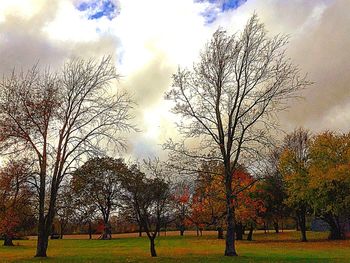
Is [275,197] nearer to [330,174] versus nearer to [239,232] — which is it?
[239,232]

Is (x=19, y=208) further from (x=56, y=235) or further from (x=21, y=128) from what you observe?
(x=56, y=235)

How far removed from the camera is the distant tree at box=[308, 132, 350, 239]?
51562 mm

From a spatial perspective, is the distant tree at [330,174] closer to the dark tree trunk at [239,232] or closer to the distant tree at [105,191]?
the dark tree trunk at [239,232]

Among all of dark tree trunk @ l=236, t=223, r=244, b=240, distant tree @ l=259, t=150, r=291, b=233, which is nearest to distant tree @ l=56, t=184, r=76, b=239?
dark tree trunk @ l=236, t=223, r=244, b=240

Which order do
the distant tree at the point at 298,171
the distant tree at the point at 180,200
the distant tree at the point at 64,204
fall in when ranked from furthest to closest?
1. the distant tree at the point at 298,171
2. the distant tree at the point at 180,200
3. the distant tree at the point at 64,204

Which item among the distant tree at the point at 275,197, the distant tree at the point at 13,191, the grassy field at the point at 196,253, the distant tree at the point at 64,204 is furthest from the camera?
the distant tree at the point at 275,197

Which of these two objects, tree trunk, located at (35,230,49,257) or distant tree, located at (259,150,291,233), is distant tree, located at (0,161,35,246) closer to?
tree trunk, located at (35,230,49,257)

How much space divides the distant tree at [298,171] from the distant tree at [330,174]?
5.28 ft

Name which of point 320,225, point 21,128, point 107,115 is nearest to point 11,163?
point 21,128

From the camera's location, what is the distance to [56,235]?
93125 millimetres

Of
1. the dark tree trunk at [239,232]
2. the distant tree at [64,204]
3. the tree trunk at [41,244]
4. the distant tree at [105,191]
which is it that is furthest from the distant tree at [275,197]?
the tree trunk at [41,244]

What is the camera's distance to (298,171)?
5728 centimetres

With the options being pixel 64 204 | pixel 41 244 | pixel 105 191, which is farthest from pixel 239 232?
pixel 41 244

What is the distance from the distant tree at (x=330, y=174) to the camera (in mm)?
51562
